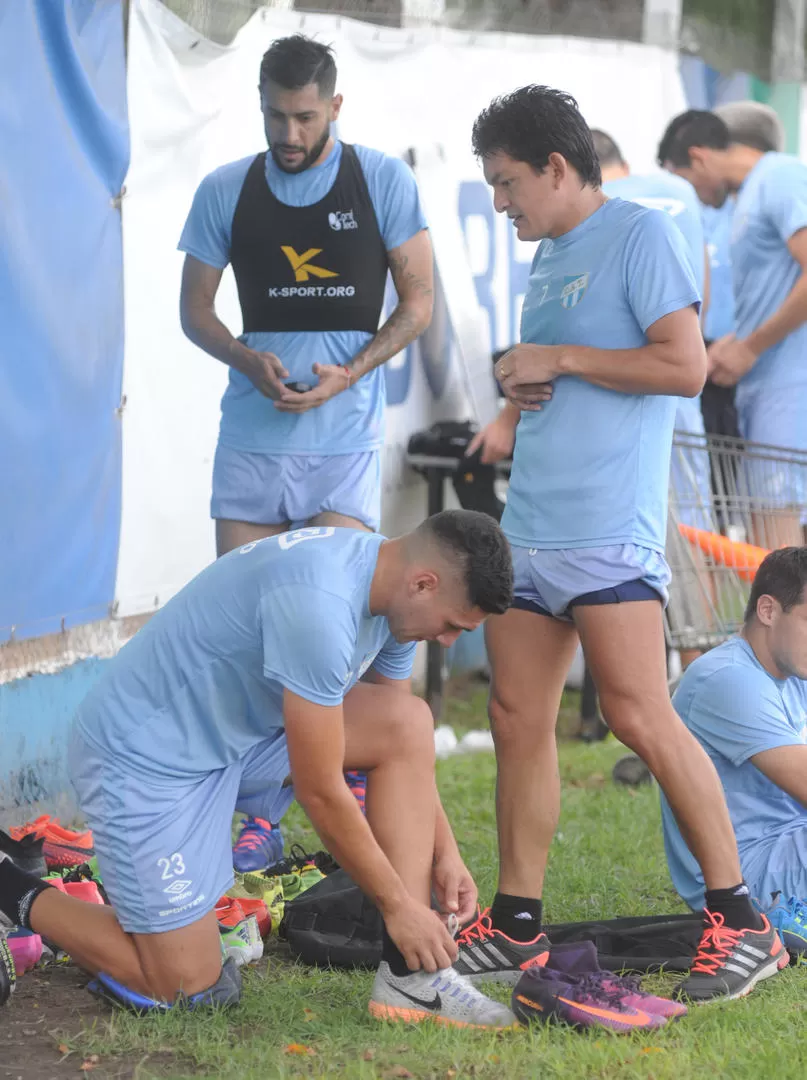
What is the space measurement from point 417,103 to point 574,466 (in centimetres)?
438

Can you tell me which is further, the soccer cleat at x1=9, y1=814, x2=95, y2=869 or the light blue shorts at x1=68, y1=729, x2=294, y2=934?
the soccer cleat at x1=9, y1=814, x2=95, y2=869

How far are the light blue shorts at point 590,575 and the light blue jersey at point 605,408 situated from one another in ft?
0.09

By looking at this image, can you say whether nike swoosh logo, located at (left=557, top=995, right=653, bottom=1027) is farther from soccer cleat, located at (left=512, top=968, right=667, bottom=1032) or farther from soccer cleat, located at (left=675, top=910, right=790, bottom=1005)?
soccer cleat, located at (left=675, top=910, right=790, bottom=1005)

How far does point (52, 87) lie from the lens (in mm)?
5305

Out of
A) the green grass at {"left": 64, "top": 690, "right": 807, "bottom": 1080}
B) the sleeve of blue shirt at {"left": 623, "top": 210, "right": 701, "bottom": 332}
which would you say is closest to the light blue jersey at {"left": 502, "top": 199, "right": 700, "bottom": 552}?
the sleeve of blue shirt at {"left": 623, "top": 210, "right": 701, "bottom": 332}

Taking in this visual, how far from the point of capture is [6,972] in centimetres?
363

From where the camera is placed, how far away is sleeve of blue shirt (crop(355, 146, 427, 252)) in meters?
5.24

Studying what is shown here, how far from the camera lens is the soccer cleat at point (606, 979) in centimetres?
354

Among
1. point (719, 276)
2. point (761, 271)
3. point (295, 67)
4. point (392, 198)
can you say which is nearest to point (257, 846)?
point (392, 198)

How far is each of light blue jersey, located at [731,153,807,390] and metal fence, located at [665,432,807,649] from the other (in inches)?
34.4

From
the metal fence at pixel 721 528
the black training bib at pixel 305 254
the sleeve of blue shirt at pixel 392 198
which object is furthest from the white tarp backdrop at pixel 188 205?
the metal fence at pixel 721 528

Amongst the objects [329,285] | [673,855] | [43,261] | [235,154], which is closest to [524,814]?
[673,855]

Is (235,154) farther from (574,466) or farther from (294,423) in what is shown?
(574,466)

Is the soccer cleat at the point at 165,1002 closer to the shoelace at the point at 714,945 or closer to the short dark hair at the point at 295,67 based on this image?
the shoelace at the point at 714,945
